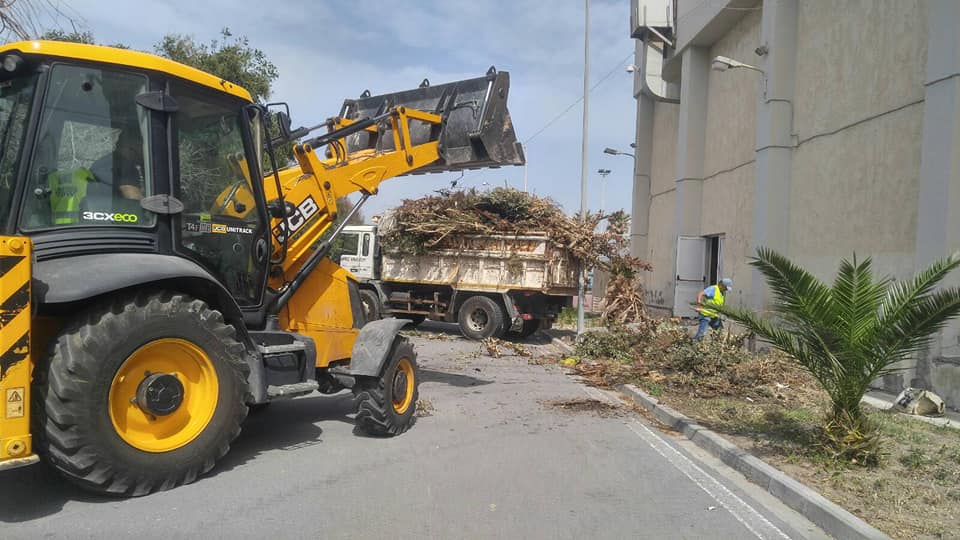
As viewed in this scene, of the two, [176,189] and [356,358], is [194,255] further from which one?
[356,358]

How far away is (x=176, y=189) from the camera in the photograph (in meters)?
5.27

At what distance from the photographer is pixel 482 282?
53.0 feet

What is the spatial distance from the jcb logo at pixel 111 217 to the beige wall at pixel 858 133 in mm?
10448

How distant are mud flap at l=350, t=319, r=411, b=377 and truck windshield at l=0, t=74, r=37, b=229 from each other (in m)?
3.13

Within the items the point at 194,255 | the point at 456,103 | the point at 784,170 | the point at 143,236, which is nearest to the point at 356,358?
the point at 194,255

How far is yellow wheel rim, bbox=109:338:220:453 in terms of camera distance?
4.74 m

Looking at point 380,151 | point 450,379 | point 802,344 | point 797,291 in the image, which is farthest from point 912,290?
point 450,379

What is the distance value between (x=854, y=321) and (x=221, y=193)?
5.70 m

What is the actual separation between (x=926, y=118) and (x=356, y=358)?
853cm

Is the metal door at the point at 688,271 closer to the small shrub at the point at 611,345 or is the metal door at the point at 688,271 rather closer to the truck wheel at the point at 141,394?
the small shrub at the point at 611,345

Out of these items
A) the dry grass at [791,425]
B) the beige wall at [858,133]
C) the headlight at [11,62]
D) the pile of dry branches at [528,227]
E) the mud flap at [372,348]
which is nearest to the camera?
the headlight at [11,62]

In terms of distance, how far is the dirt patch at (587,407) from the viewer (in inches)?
347

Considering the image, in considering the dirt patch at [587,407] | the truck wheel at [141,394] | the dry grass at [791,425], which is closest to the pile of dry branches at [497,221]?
the dry grass at [791,425]

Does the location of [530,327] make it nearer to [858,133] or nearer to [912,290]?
Result: [858,133]
